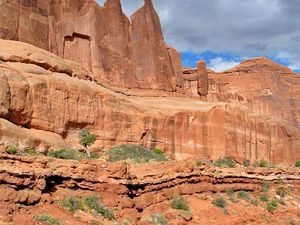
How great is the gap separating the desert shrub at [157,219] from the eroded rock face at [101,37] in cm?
2398

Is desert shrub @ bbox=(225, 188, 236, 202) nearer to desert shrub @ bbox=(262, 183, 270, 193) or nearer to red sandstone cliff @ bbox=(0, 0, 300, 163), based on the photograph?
desert shrub @ bbox=(262, 183, 270, 193)

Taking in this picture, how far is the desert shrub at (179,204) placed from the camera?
2058 cm

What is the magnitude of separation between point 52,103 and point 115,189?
1340 centimetres

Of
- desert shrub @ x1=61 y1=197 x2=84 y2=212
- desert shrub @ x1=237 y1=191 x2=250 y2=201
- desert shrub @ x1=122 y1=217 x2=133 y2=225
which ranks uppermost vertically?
Result: desert shrub @ x1=61 y1=197 x2=84 y2=212

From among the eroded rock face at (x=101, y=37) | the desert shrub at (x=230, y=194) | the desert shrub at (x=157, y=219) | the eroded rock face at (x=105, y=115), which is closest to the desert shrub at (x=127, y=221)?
the desert shrub at (x=157, y=219)

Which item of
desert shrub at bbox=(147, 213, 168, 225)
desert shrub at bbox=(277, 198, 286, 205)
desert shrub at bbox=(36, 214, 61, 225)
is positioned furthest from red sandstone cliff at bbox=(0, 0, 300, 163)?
desert shrub at bbox=(277, 198, 286, 205)

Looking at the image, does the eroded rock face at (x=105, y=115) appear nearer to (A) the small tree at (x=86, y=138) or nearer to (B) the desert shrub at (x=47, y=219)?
(A) the small tree at (x=86, y=138)

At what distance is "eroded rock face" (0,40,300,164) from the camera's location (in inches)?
1065

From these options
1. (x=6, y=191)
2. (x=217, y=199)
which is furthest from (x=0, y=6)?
(x=6, y=191)

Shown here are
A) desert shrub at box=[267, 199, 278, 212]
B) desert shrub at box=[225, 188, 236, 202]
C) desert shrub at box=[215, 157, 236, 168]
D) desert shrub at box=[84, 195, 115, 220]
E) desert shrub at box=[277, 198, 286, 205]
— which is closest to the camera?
desert shrub at box=[84, 195, 115, 220]

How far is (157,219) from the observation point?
18.2 meters

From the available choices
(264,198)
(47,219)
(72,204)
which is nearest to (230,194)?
(264,198)

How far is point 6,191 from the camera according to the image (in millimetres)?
12914

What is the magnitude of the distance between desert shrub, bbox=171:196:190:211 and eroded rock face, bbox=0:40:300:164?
23.6 ft
